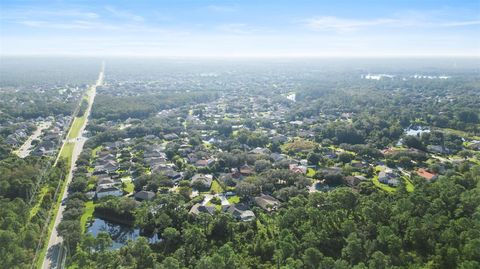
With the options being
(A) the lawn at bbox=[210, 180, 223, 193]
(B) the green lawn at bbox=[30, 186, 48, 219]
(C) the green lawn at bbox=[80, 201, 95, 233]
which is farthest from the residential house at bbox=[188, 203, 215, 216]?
(B) the green lawn at bbox=[30, 186, 48, 219]

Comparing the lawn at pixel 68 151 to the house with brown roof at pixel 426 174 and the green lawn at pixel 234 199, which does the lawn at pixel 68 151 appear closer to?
the green lawn at pixel 234 199

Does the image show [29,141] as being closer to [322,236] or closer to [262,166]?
[262,166]

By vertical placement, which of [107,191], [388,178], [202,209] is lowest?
[107,191]

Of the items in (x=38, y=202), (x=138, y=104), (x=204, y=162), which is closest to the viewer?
(x=38, y=202)

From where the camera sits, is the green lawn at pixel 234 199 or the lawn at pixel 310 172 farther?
the lawn at pixel 310 172

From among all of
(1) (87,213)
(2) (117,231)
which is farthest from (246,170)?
(1) (87,213)

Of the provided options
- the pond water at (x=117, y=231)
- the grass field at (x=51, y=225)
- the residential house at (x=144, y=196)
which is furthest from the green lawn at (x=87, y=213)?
the residential house at (x=144, y=196)

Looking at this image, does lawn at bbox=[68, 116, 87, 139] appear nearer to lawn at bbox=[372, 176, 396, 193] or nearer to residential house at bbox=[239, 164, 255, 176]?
residential house at bbox=[239, 164, 255, 176]

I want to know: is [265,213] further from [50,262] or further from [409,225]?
[50,262]

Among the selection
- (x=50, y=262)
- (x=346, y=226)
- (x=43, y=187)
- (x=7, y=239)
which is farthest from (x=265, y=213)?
(x=43, y=187)
